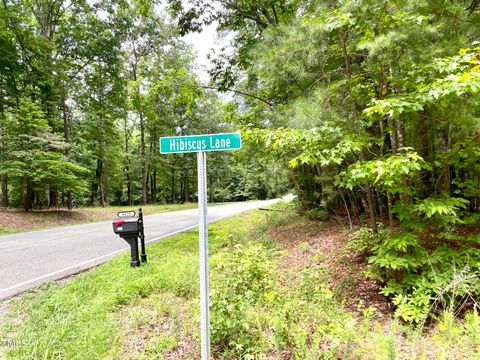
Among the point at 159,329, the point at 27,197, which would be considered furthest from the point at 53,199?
the point at 159,329

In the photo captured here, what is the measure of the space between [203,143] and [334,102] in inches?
110

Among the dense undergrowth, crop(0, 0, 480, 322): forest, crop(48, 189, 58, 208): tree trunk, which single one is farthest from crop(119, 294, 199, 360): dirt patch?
crop(48, 189, 58, 208): tree trunk

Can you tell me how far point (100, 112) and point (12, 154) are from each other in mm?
7981

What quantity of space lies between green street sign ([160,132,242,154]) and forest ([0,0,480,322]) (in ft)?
4.57

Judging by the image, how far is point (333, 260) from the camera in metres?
5.11

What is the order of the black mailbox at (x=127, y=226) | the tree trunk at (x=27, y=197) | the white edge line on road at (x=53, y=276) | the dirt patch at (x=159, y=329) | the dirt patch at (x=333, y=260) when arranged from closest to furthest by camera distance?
the dirt patch at (x=159, y=329) → the dirt patch at (x=333, y=260) → the white edge line on road at (x=53, y=276) → the black mailbox at (x=127, y=226) → the tree trunk at (x=27, y=197)

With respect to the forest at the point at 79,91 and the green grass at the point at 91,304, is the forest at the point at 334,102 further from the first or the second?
the green grass at the point at 91,304

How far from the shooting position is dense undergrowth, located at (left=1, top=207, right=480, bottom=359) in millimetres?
2525

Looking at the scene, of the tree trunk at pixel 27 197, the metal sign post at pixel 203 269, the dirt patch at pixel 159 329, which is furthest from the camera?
the tree trunk at pixel 27 197

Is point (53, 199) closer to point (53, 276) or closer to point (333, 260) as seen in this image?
point (53, 276)

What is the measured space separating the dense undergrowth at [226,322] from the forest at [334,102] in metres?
0.43

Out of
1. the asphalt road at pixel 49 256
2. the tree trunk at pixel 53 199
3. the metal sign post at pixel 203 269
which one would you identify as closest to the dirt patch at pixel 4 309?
the asphalt road at pixel 49 256

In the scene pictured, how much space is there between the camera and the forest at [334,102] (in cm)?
317

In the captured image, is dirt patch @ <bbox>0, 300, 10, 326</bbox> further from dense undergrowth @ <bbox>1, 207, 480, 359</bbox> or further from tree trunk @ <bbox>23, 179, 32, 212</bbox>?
tree trunk @ <bbox>23, 179, 32, 212</bbox>
